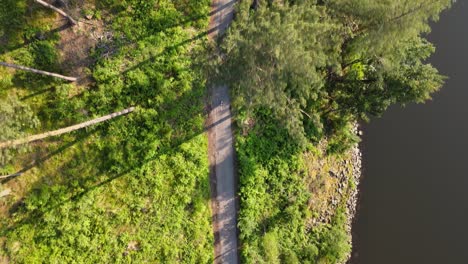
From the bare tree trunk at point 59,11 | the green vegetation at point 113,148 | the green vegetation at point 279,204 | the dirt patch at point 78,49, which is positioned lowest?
the green vegetation at point 279,204

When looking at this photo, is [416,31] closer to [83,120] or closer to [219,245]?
[219,245]

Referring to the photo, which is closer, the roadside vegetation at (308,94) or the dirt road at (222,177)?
the roadside vegetation at (308,94)

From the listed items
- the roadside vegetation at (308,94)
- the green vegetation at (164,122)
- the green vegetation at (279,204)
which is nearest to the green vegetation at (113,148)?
the green vegetation at (164,122)

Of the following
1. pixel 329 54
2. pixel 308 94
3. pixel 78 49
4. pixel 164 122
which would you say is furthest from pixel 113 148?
pixel 329 54

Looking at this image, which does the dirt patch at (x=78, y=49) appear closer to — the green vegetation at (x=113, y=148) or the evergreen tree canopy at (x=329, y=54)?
the green vegetation at (x=113, y=148)

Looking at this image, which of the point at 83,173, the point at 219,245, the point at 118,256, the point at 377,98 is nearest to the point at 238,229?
the point at 219,245

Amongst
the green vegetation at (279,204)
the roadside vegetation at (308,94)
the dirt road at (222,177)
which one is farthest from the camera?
the green vegetation at (279,204)
